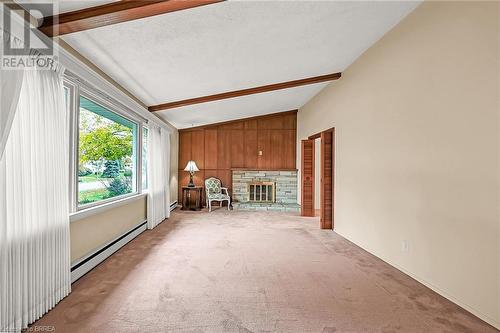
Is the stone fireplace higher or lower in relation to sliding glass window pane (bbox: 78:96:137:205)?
lower

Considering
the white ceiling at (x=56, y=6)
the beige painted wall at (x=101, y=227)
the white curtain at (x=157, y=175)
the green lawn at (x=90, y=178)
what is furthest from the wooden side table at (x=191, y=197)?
the white ceiling at (x=56, y=6)

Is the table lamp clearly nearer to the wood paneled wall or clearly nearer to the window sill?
the wood paneled wall

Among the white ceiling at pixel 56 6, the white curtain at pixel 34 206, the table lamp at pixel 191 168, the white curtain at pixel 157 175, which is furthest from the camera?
the table lamp at pixel 191 168

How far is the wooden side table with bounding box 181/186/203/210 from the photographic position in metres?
7.34

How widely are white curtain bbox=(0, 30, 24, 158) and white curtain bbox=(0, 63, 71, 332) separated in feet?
0.50

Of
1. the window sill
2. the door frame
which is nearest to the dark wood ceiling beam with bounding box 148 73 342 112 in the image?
the window sill

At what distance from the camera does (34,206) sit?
2066 millimetres

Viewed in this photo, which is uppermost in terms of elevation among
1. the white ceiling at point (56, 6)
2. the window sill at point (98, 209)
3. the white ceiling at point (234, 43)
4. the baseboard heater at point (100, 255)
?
the white ceiling at point (234, 43)

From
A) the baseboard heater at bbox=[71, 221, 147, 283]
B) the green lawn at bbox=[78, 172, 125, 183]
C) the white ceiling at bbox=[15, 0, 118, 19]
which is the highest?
the white ceiling at bbox=[15, 0, 118, 19]

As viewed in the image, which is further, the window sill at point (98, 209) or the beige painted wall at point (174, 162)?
the beige painted wall at point (174, 162)

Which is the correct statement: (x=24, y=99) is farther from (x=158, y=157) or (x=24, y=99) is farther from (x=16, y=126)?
(x=158, y=157)

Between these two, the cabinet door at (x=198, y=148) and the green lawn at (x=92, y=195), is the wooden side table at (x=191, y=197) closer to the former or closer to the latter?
the cabinet door at (x=198, y=148)

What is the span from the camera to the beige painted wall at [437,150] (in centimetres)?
209

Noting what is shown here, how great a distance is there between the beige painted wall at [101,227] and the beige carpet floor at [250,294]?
0.27 metres
